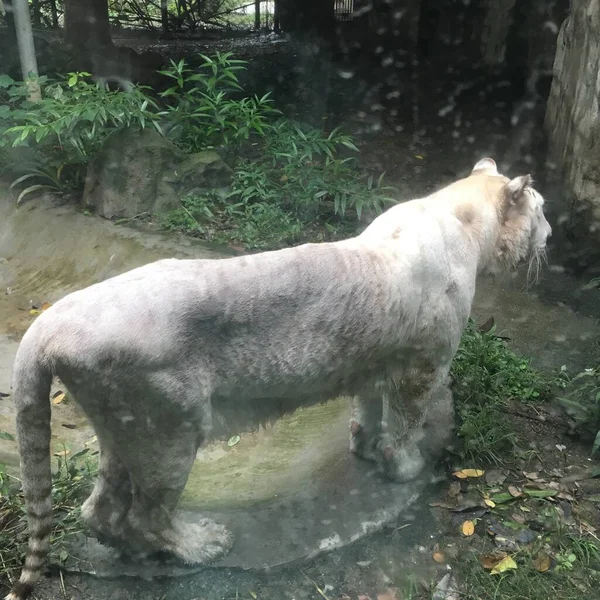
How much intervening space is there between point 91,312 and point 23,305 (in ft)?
10.8

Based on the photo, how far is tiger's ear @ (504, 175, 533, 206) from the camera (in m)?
3.66

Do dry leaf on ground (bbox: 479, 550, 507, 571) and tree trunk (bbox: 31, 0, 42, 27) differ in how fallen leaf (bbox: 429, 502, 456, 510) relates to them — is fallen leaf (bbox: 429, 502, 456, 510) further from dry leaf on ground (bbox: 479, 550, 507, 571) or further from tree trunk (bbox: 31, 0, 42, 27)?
tree trunk (bbox: 31, 0, 42, 27)

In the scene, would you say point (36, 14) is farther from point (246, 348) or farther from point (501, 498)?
point (501, 498)

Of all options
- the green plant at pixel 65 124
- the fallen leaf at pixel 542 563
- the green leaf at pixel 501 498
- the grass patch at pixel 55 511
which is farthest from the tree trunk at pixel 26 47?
the fallen leaf at pixel 542 563

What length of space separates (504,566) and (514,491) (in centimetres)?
61

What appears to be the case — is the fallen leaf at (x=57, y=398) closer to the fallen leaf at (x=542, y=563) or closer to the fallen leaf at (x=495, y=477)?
the fallen leaf at (x=495, y=477)

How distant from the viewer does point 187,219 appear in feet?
20.0

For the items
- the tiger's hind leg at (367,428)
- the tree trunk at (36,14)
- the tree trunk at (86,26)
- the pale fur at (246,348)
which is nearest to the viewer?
the pale fur at (246,348)

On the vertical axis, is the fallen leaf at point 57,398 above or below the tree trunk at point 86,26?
below

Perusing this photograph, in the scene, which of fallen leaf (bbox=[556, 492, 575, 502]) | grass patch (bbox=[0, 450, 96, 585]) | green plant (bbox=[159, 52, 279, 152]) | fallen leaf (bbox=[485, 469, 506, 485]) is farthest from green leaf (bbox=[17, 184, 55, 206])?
fallen leaf (bbox=[556, 492, 575, 502])

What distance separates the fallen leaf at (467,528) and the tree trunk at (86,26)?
20.8ft

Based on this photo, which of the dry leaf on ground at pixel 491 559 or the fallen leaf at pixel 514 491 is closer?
the dry leaf on ground at pixel 491 559

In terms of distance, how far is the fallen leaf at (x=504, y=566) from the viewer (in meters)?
3.31

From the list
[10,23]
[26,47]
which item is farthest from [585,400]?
[10,23]
